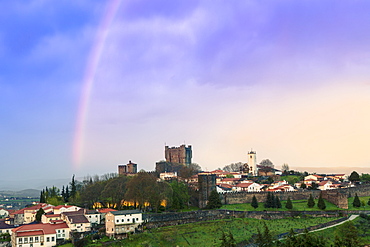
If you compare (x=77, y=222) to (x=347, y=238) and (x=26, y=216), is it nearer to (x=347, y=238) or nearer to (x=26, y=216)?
(x=26, y=216)

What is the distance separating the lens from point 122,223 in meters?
52.1

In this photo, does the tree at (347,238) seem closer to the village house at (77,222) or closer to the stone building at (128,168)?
the village house at (77,222)

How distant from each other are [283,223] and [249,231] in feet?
24.4

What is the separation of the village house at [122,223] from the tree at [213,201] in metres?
16.5

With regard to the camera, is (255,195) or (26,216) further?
(255,195)

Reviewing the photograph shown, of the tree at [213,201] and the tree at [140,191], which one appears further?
the tree at [213,201]

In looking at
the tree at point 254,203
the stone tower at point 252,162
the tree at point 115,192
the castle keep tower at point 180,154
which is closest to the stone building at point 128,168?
the castle keep tower at point 180,154

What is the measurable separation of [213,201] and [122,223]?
19.9m

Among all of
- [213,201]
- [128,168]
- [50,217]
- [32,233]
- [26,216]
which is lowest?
[32,233]

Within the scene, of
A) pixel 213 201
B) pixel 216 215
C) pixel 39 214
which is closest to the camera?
pixel 216 215

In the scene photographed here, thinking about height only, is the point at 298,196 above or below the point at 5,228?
above

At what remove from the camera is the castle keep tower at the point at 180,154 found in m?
135

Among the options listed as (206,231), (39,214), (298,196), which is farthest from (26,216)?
(298,196)

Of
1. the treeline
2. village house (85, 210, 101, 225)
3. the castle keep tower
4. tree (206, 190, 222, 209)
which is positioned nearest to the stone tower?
the castle keep tower
